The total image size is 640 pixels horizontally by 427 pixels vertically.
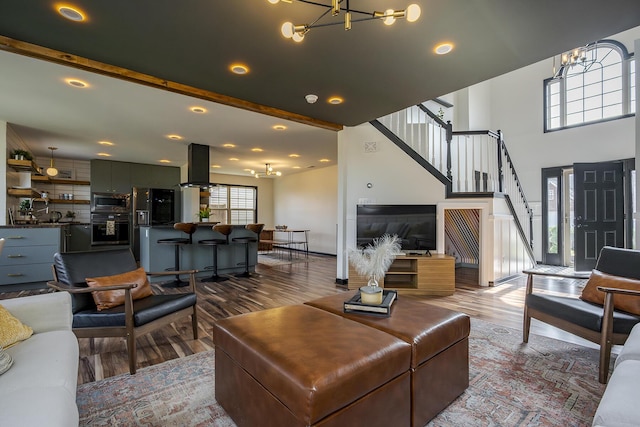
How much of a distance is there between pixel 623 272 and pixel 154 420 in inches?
145

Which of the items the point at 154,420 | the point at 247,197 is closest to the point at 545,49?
the point at 154,420

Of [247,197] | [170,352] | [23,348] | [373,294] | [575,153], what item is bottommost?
[170,352]

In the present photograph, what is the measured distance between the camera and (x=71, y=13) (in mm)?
2352

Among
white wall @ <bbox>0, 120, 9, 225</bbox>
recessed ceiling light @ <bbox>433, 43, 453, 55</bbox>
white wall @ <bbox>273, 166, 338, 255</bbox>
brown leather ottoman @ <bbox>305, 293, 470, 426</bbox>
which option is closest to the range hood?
white wall @ <bbox>0, 120, 9, 225</bbox>

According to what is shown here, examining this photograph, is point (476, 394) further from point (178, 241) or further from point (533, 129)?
point (533, 129)

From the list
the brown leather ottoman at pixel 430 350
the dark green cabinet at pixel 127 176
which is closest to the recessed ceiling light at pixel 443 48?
the brown leather ottoman at pixel 430 350

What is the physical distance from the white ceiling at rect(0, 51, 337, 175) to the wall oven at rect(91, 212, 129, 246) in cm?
149

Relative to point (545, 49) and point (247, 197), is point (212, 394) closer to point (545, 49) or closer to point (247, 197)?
point (545, 49)

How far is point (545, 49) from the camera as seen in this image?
2.88 meters

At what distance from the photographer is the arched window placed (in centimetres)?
611

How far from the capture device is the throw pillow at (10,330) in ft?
5.05

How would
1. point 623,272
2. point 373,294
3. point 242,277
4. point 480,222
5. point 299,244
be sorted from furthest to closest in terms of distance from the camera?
point 299,244 < point 242,277 < point 480,222 < point 623,272 < point 373,294

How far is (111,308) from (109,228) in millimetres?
6440

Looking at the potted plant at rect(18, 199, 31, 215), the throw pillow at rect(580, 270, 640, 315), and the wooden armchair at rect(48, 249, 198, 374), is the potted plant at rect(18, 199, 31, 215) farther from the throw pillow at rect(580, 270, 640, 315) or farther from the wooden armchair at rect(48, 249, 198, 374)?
the throw pillow at rect(580, 270, 640, 315)
